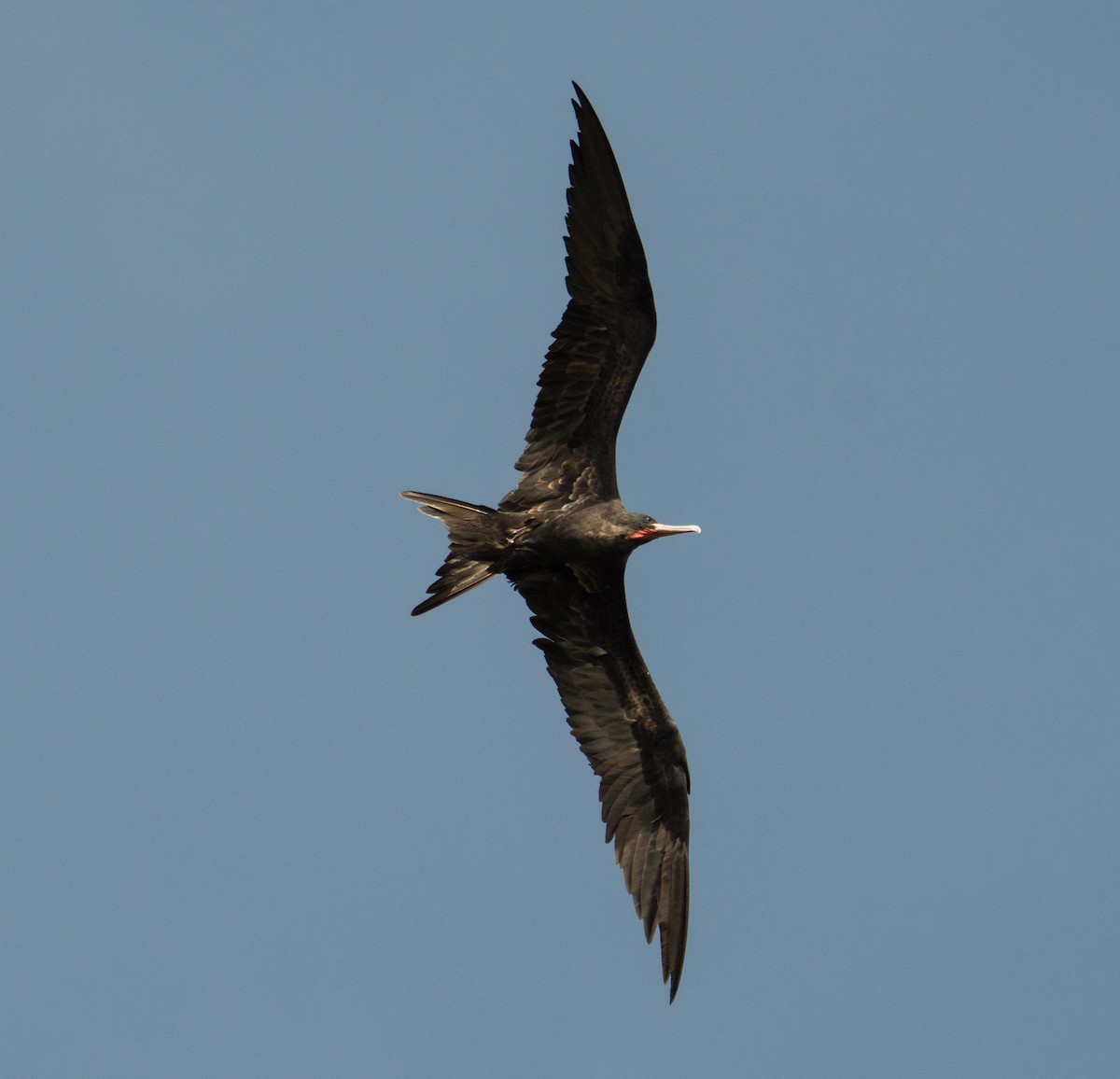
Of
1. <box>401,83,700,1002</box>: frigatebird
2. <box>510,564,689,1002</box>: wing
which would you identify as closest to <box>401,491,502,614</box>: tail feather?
<box>401,83,700,1002</box>: frigatebird

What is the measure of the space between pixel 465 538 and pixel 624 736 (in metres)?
2.47

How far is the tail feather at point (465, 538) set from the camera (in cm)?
1633

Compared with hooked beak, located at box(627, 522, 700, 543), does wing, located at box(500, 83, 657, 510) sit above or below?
above

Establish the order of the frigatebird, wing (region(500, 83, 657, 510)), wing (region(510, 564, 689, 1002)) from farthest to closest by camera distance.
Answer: wing (region(510, 564, 689, 1002)) → the frigatebird → wing (region(500, 83, 657, 510))

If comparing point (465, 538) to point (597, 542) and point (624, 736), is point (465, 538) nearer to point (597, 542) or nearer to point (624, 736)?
point (597, 542)

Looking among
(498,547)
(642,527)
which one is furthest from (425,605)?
(642,527)

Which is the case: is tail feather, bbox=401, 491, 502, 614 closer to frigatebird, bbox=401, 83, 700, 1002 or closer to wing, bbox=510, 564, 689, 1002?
frigatebird, bbox=401, 83, 700, 1002

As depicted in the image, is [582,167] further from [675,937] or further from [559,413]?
[675,937]

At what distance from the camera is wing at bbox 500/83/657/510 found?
16.0 meters

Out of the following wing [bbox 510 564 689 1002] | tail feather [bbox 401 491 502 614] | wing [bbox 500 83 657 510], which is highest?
wing [bbox 500 83 657 510]

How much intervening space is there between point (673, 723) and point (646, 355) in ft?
11.0

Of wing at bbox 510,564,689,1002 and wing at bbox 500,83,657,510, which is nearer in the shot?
wing at bbox 500,83,657,510

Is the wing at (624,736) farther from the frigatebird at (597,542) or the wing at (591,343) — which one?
the wing at (591,343)

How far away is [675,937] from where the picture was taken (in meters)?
16.9
